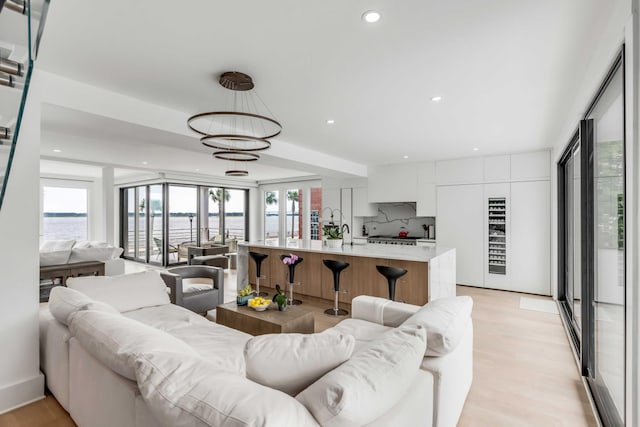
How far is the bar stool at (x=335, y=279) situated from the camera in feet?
13.9

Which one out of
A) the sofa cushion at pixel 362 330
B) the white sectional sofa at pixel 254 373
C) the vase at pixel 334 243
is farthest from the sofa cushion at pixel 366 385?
the vase at pixel 334 243

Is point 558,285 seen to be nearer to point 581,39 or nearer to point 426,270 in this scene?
point 426,270

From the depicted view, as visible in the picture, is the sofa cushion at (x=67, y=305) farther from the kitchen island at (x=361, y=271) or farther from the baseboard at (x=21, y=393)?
the kitchen island at (x=361, y=271)

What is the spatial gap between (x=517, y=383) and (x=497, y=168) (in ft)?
13.9

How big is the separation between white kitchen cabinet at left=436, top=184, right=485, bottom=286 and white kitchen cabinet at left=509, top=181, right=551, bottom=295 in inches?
20.6

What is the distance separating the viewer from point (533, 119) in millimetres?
3893

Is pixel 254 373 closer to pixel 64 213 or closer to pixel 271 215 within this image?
pixel 271 215

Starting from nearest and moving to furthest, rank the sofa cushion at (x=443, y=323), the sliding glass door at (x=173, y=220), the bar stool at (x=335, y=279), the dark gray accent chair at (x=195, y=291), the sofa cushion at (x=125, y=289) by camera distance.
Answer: the sofa cushion at (x=443, y=323)
the sofa cushion at (x=125, y=289)
the dark gray accent chair at (x=195, y=291)
the bar stool at (x=335, y=279)
the sliding glass door at (x=173, y=220)

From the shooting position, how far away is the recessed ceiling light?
1.87 meters

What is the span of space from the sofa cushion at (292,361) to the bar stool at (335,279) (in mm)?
2774

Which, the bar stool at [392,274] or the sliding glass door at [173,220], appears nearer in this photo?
the bar stool at [392,274]

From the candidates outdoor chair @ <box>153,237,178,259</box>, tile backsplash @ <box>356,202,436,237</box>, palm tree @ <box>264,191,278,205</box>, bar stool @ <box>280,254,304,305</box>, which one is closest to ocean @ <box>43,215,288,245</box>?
outdoor chair @ <box>153,237,178,259</box>

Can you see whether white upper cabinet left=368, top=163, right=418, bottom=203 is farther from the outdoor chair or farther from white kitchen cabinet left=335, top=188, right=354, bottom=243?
the outdoor chair

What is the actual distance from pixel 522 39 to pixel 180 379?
2744 millimetres
